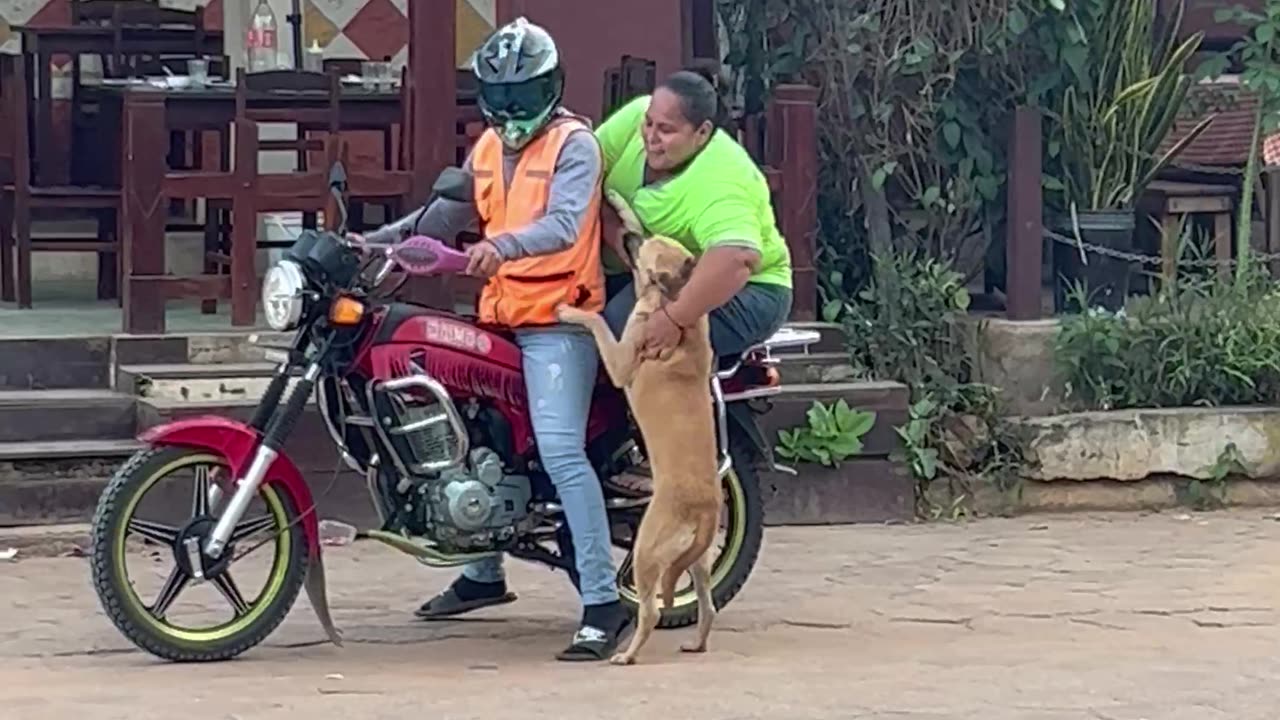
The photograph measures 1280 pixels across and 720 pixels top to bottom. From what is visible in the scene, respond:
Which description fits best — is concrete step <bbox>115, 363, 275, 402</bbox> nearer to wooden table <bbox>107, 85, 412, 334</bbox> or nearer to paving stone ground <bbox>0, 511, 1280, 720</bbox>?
wooden table <bbox>107, 85, 412, 334</bbox>

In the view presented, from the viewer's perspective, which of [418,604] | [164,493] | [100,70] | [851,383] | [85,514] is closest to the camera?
[164,493]

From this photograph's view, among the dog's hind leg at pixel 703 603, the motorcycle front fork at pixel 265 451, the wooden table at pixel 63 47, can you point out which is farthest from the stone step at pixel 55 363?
the dog's hind leg at pixel 703 603

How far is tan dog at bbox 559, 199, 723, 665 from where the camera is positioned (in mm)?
6145

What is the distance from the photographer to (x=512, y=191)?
6.34m

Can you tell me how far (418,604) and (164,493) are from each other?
1.20 metres

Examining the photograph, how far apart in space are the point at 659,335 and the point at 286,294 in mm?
1028

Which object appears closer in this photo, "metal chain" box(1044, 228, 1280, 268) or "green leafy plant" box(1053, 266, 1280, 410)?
"green leafy plant" box(1053, 266, 1280, 410)

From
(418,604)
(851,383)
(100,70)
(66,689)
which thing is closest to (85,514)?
(418,604)

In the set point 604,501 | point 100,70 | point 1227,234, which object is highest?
point 100,70

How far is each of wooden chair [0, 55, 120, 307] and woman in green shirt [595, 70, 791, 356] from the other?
12.0 feet

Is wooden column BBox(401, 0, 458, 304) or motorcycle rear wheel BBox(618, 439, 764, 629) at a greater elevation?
wooden column BBox(401, 0, 458, 304)

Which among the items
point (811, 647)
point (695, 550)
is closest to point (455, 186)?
point (695, 550)

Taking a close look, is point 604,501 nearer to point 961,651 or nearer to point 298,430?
point 961,651

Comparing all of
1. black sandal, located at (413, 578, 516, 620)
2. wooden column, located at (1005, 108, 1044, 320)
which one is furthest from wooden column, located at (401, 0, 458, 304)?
wooden column, located at (1005, 108, 1044, 320)
